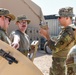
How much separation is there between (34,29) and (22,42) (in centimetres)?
932

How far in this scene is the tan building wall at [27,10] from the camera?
37.5 ft

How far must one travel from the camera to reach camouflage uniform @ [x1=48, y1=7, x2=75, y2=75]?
3.10 m

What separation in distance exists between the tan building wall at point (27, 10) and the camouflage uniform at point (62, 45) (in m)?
7.97

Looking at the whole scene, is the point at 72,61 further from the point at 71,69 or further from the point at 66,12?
the point at 66,12

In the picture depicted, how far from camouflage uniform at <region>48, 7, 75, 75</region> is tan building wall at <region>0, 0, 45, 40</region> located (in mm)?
7970

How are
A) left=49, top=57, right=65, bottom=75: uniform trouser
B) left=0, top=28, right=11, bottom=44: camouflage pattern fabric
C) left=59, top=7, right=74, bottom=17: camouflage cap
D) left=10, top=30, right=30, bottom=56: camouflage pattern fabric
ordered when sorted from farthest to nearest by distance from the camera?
1. left=10, top=30, right=30, bottom=56: camouflage pattern fabric
2. left=49, top=57, right=65, bottom=75: uniform trouser
3. left=59, top=7, right=74, bottom=17: camouflage cap
4. left=0, top=28, right=11, bottom=44: camouflage pattern fabric

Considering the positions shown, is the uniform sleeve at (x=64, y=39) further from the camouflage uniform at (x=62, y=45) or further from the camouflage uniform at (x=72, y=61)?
the camouflage uniform at (x=72, y=61)

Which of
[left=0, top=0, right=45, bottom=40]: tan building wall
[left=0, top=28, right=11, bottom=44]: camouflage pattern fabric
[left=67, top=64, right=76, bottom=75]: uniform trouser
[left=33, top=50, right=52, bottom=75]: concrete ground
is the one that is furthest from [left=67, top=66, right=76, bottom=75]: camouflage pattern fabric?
[left=0, top=0, right=45, bottom=40]: tan building wall

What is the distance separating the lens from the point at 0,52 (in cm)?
208

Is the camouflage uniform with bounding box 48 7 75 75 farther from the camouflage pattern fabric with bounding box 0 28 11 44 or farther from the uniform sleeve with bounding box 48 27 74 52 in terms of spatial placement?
the camouflage pattern fabric with bounding box 0 28 11 44

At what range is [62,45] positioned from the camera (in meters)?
3.15

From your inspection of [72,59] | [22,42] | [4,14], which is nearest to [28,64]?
[72,59]

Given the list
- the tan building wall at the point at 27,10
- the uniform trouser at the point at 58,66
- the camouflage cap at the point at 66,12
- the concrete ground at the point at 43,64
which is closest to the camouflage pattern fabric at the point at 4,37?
the camouflage cap at the point at 66,12

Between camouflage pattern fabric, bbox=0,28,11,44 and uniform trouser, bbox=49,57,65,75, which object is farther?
uniform trouser, bbox=49,57,65,75
